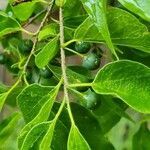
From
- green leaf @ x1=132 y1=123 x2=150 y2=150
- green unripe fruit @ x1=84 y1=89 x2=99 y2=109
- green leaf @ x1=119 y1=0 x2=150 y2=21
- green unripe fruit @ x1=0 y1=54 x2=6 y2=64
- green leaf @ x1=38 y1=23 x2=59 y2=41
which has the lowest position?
green leaf @ x1=132 y1=123 x2=150 y2=150

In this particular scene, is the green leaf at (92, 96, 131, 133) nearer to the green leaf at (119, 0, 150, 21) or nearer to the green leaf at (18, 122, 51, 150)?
the green leaf at (18, 122, 51, 150)

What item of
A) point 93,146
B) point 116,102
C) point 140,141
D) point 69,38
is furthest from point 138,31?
point 140,141

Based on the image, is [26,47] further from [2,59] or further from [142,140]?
[142,140]

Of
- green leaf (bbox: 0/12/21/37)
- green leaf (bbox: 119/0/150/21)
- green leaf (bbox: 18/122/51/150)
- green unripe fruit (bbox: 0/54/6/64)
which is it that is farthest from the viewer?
green unripe fruit (bbox: 0/54/6/64)

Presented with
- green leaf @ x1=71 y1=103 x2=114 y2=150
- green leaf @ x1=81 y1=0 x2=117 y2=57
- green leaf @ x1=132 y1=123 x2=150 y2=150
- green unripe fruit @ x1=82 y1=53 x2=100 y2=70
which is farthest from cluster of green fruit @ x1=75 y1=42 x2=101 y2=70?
green leaf @ x1=132 y1=123 x2=150 y2=150

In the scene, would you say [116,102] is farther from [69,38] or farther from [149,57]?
[69,38]
